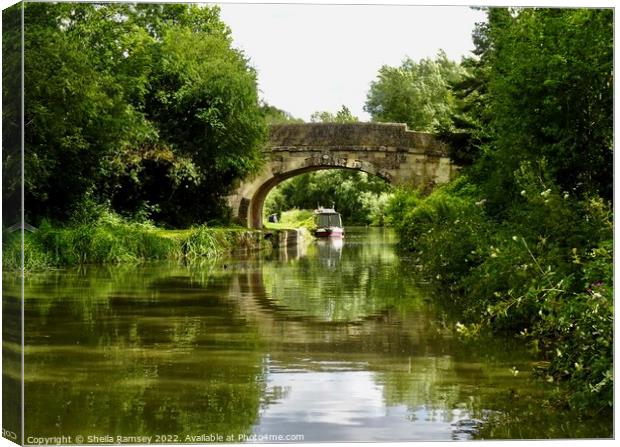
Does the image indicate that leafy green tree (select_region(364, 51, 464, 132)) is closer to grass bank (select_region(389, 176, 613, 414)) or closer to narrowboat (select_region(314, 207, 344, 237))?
grass bank (select_region(389, 176, 613, 414))

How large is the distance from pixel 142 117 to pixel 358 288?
141 inches

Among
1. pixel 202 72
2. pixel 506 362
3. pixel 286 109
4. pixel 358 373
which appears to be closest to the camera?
pixel 358 373

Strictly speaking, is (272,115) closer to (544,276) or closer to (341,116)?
(341,116)

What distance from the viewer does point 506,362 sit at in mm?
8211

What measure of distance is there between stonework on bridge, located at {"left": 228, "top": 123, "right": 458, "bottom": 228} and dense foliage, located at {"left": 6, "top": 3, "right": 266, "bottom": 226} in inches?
24.7

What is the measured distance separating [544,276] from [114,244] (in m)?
4.68

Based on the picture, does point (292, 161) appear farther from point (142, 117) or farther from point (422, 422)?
point (422, 422)

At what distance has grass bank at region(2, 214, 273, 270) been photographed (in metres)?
8.62

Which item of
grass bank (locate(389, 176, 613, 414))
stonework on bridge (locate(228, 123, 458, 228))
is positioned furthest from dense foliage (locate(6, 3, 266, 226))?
grass bank (locate(389, 176, 613, 414))

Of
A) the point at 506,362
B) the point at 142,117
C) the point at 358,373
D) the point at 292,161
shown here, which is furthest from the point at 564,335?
the point at 292,161

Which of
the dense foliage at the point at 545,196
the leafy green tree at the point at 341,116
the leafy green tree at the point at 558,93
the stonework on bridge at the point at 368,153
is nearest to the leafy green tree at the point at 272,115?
the stonework on bridge at the point at 368,153

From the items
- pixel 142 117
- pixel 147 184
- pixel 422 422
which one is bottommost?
pixel 422 422

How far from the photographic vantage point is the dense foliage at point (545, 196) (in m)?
6.91

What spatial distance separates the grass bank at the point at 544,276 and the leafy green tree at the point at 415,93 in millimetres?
997
